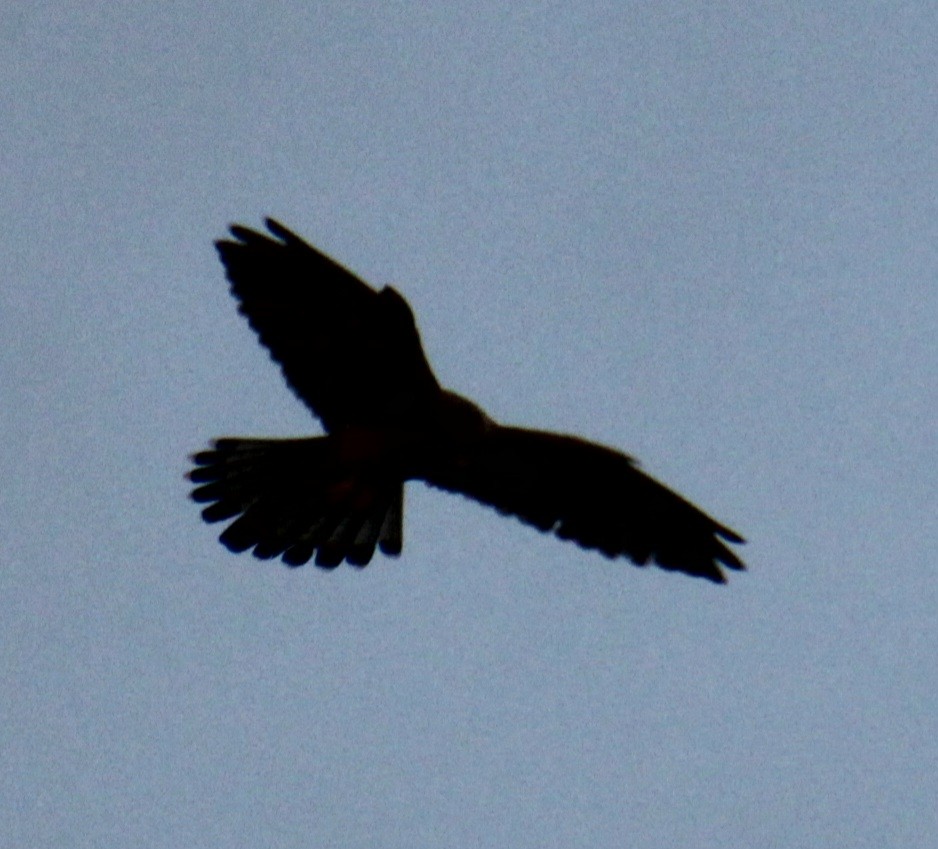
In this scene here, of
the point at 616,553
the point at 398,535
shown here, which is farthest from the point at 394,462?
the point at 616,553

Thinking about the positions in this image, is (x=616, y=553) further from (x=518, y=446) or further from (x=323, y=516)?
(x=323, y=516)

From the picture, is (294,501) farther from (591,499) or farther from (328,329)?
(591,499)

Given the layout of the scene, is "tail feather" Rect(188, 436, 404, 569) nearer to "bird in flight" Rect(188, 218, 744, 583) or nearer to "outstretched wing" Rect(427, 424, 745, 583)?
"bird in flight" Rect(188, 218, 744, 583)

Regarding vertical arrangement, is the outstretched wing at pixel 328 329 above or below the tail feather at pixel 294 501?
above

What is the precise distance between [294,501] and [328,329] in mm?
897

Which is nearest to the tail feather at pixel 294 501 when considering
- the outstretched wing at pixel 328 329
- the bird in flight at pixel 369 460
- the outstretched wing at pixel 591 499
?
the bird in flight at pixel 369 460

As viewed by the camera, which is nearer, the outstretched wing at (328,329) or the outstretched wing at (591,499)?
the outstretched wing at (328,329)

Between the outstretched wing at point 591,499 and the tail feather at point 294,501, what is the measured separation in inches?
15.8

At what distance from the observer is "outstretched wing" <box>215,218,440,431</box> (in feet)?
32.9

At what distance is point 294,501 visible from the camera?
34.1 ft

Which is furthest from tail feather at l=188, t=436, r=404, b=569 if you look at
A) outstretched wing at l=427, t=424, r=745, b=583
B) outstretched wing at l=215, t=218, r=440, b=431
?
outstretched wing at l=427, t=424, r=745, b=583

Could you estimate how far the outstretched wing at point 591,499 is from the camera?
10.3m

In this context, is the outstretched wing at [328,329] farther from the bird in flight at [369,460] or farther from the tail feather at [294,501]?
the tail feather at [294,501]

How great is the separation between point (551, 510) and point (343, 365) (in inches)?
52.6
